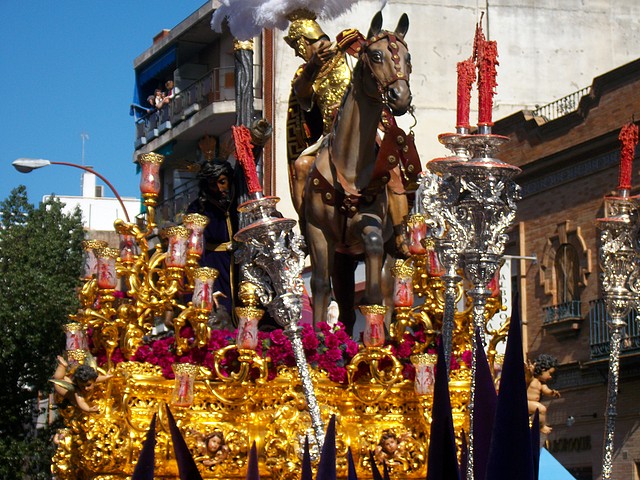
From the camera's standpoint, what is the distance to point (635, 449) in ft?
82.7

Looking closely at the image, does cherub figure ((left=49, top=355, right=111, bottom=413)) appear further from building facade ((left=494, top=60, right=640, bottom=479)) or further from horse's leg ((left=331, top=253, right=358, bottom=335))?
building facade ((left=494, top=60, right=640, bottom=479))

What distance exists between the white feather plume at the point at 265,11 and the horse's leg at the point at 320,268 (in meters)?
1.67

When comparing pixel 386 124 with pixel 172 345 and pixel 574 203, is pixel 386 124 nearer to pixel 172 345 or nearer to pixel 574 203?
pixel 172 345

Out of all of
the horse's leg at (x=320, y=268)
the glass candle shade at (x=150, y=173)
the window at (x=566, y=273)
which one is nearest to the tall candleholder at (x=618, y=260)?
the horse's leg at (x=320, y=268)

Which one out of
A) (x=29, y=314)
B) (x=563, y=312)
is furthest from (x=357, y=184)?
(x=563, y=312)

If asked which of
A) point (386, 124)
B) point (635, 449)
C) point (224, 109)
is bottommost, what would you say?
point (635, 449)

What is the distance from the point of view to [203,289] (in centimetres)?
974

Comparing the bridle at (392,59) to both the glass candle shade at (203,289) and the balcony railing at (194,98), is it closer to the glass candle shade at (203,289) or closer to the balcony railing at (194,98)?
the glass candle shade at (203,289)

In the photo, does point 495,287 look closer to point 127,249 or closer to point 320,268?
point 320,268

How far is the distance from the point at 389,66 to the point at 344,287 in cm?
233

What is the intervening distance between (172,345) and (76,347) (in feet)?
2.21

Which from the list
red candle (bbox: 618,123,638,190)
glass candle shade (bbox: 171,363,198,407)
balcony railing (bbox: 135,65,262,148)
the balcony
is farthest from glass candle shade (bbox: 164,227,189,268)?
balcony railing (bbox: 135,65,262,148)

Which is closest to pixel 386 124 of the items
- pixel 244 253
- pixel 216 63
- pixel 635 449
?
pixel 244 253

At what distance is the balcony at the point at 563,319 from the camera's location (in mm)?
27297
